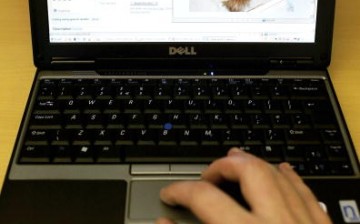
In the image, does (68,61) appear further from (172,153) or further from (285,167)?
(285,167)

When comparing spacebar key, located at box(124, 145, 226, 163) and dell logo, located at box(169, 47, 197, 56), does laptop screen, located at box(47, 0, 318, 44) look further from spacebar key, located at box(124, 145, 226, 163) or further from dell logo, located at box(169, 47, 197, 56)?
spacebar key, located at box(124, 145, 226, 163)

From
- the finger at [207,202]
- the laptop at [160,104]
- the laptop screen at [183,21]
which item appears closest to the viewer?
the finger at [207,202]

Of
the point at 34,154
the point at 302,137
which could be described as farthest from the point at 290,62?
the point at 34,154

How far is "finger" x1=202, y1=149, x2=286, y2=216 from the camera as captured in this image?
1.64 ft

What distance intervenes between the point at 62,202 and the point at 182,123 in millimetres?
179

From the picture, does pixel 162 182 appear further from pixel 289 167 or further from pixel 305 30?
pixel 305 30

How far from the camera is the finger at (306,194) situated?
0.53 metres

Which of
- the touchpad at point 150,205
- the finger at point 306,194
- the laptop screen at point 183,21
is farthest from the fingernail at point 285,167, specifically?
the laptop screen at point 183,21

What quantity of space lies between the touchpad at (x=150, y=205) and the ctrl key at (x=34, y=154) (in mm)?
111

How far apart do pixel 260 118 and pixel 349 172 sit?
13 centimetres

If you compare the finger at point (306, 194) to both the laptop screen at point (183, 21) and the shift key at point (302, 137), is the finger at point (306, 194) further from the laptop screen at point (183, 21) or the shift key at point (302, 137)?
the laptop screen at point (183, 21)

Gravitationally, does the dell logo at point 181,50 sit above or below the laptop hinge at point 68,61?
above

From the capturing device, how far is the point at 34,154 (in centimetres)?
63

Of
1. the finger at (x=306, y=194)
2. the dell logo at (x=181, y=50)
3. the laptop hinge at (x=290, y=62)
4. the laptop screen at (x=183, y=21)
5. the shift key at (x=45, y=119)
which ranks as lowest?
the finger at (x=306, y=194)
